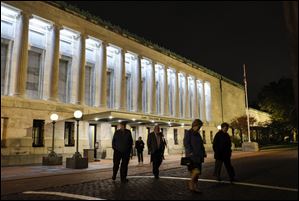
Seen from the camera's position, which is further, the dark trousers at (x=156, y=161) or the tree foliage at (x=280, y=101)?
the tree foliage at (x=280, y=101)

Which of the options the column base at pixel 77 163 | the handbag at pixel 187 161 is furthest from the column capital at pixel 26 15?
the handbag at pixel 187 161

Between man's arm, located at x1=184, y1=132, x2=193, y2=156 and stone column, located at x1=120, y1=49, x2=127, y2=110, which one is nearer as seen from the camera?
man's arm, located at x1=184, y1=132, x2=193, y2=156

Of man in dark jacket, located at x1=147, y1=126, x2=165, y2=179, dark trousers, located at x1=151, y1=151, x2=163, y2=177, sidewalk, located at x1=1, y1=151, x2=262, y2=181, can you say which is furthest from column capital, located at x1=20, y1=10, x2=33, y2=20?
dark trousers, located at x1=151, y1=151, x2=163, y2=177

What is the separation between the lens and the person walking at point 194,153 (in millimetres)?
8516

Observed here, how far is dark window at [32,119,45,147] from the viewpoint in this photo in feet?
80.0

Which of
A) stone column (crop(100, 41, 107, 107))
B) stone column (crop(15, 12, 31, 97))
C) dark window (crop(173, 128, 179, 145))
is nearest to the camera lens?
stone column (crop(15, 12, 31, 97))

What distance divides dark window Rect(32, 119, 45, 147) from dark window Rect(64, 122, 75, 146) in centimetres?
242

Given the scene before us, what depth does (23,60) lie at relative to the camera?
24.3 meters

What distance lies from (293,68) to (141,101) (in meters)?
32.3

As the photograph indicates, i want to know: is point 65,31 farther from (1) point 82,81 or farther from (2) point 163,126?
(2) point 163,126

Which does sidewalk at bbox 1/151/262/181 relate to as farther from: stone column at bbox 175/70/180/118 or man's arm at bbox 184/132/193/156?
stone column at bbox 175/70/180/118

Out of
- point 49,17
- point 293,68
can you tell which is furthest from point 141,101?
point 293,68

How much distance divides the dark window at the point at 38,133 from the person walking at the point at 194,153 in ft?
61.0

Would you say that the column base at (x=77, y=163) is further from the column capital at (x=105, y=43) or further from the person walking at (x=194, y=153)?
the column capital at (x=105, y=43)
